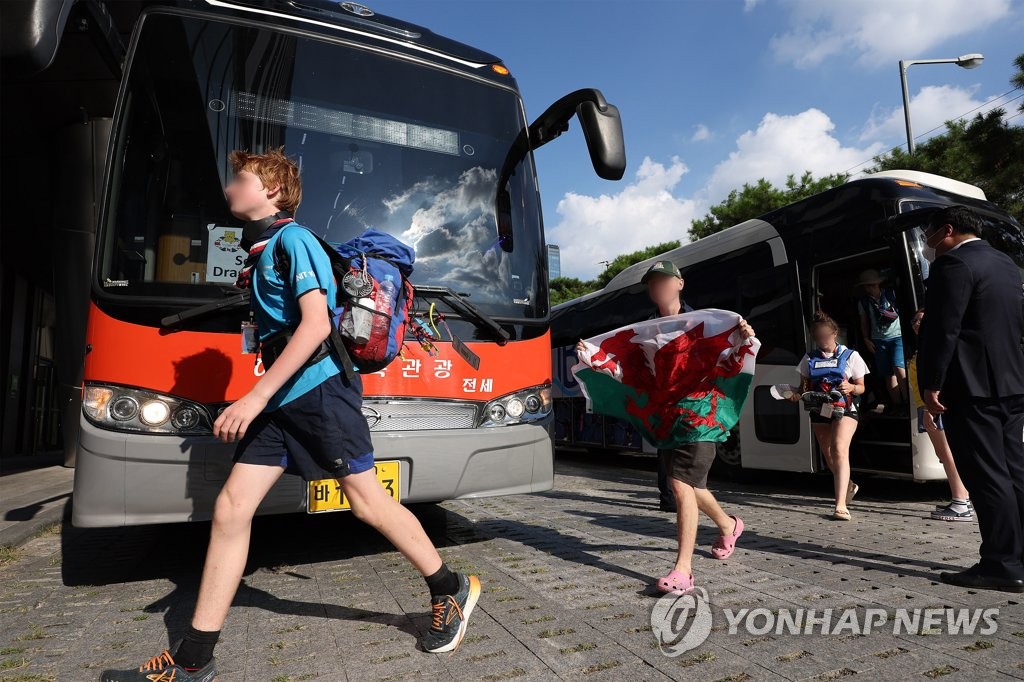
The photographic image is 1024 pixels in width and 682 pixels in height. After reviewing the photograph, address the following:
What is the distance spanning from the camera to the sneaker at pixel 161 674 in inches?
92.7

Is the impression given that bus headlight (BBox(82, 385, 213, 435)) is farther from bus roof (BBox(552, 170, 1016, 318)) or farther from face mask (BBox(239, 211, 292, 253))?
bus roof (BBox(552, 170, 1016, 318))

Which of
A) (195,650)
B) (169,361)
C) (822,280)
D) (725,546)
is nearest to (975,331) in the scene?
(725,546)

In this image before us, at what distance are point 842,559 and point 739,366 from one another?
4.46 ft

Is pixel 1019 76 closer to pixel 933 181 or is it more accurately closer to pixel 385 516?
pixel 933 181

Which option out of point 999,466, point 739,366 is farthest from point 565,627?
point 999,466

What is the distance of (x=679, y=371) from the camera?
3938 mm

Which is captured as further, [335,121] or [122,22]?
[122,22]

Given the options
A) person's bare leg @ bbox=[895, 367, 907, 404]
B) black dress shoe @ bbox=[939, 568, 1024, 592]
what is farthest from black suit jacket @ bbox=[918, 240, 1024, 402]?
person's bare leg @ bbox=[895, 367, 907, 404]

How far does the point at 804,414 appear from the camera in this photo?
7.64 m

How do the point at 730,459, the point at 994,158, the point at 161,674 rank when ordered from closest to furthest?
the point at 161,674 → the point at 730,459 → the point at 994,158

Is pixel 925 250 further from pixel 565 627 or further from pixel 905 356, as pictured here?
pixel 565 627

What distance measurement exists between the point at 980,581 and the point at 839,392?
272 centimetres

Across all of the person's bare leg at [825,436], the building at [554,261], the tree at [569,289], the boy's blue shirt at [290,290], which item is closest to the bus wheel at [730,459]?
the person's bare leg at [825,436]

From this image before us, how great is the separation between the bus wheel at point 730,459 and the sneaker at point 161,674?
7334 millimetres
